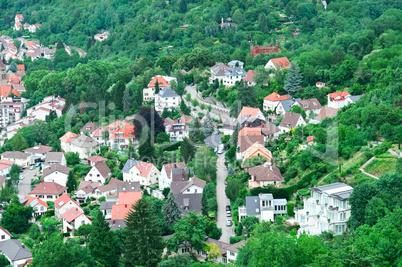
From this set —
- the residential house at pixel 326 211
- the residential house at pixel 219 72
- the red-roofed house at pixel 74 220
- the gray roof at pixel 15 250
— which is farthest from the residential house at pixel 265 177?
the residential house at pixel 219 72

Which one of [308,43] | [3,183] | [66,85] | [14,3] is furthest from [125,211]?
[14,3]

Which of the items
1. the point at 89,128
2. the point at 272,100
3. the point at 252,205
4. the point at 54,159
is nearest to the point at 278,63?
the point at 272,100

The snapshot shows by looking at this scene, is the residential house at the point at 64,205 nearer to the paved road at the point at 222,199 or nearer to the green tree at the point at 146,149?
the green tree at the point at 146,149

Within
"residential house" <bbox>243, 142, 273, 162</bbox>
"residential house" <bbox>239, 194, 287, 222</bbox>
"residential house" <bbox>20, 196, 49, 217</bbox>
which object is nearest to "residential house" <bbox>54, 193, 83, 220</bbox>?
"residential house" <bbox>20, 196, 49, 217</bbox>

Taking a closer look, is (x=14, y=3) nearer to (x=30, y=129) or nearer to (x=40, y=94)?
(x=40, y=94)

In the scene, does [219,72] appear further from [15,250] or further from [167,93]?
[15,250]

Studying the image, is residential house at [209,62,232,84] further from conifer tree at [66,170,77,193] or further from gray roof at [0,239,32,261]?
gray roof at [0,239,32,261]
